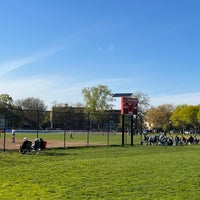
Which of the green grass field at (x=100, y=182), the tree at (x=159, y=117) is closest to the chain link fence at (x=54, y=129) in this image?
the green grass field at (x=100, y=182)

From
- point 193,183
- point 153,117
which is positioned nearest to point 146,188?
point 193,183

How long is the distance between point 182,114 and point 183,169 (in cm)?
10123

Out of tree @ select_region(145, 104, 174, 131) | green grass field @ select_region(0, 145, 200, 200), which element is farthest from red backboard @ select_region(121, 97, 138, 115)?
tree @ select_region(145, 104, 174, 131)

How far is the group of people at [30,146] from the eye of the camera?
25109 mm

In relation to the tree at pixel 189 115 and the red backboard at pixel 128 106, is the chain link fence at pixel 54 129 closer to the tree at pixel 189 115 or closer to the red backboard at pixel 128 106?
the red backboard at pixel 128 106

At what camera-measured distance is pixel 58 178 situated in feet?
43.1

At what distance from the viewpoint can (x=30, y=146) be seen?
25.7 meters

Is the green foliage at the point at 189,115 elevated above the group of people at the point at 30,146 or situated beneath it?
elevated above

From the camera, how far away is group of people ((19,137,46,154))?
25.1 m

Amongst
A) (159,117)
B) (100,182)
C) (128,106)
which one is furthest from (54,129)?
(159,117)

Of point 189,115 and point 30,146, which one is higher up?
point 189,115

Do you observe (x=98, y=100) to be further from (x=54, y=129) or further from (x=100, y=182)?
(x=100, y=182)

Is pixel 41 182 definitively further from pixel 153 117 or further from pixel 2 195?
pixel 153 117

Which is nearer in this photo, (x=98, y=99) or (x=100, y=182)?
(x=100, y=182)
